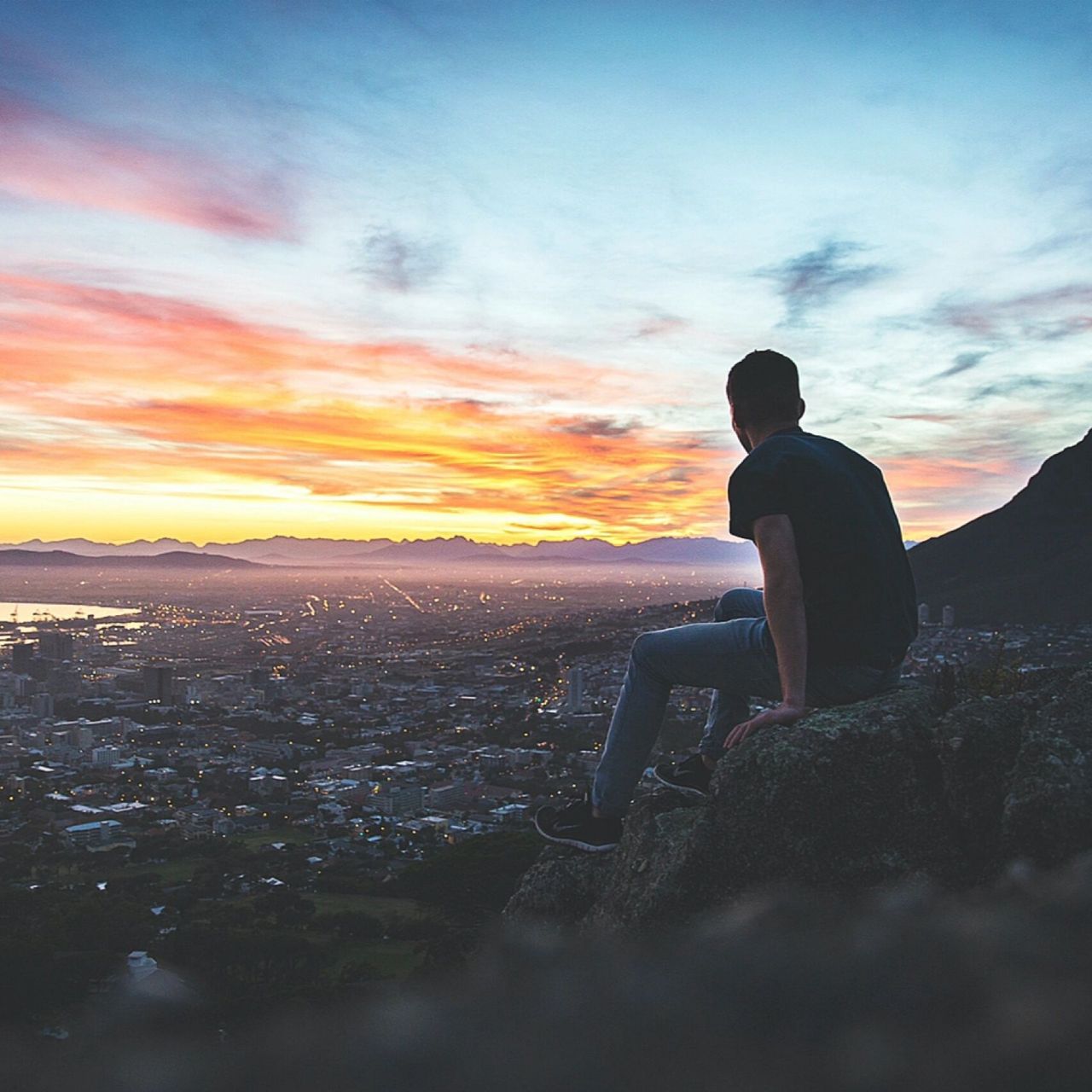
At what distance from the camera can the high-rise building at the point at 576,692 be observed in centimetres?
3847

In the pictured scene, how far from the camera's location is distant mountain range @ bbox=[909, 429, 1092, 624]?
45625 mm

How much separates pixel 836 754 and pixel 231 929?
31.2ft

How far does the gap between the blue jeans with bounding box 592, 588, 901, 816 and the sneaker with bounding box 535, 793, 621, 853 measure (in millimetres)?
101

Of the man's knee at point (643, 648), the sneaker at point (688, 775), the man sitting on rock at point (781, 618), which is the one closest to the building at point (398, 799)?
the sneaker at point (688, 775)

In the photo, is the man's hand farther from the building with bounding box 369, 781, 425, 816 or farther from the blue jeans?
the building with bounding box 369, 781, 425, 816

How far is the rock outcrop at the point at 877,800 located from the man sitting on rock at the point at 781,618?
10.4 inches

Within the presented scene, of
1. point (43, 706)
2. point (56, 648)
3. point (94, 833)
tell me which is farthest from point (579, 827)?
point (56, 648)

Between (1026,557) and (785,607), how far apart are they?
58590 mm

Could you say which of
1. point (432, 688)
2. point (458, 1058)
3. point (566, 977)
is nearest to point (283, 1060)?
point (458, 1058)

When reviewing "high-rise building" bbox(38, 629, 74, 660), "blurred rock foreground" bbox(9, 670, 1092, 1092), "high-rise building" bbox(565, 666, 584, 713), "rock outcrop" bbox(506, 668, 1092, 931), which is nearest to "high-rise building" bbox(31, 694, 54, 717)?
"high-rise building" bbox(38, 629, 74, 660)

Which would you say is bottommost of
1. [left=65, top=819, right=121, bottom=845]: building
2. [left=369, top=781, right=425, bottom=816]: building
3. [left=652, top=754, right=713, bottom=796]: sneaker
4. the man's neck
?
[left=65, top=819, right=121, bottom=845]: building

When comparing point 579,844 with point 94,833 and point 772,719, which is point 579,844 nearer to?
point 772,719

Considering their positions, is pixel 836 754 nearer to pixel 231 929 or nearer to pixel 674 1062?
pixel 674 1062

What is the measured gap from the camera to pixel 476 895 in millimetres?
9016
